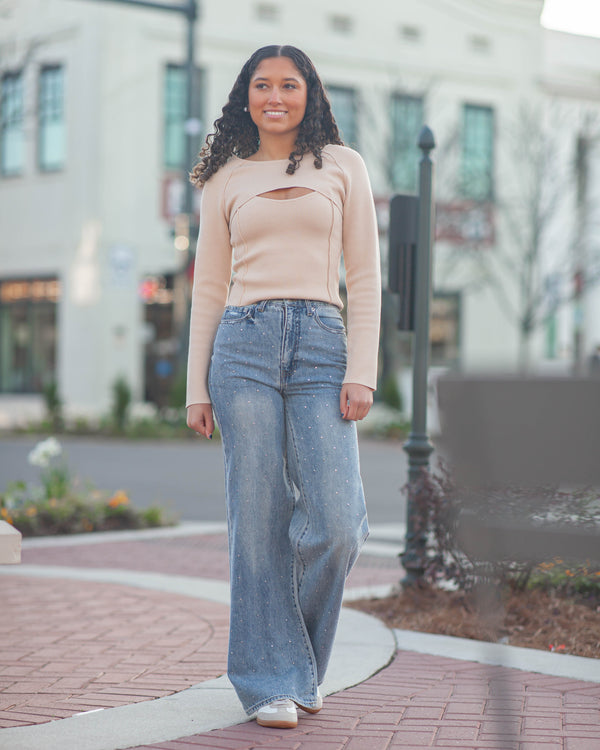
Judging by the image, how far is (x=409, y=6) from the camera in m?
26.3

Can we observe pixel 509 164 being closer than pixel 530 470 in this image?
No

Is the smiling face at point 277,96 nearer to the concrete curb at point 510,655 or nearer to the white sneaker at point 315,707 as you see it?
the white sneaker at point 315,707

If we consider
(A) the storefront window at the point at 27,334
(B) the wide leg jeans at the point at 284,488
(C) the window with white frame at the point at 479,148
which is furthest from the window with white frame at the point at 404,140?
(B) the wide leg jeans at the point at 284,488

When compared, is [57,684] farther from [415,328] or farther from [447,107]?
[447,107]

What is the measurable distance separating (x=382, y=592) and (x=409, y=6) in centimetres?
2268

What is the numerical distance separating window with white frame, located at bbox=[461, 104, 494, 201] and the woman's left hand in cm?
2204

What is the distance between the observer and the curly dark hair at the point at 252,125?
3482mm

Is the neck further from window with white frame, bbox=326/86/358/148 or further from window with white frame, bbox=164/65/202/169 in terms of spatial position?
window with white frame, bbox=326/86/358/148

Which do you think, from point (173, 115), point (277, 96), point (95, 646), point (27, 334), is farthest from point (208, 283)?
point (27, 334)

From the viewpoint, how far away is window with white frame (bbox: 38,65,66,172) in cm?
2325

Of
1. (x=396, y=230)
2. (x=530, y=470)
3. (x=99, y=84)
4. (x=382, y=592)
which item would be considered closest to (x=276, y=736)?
(x=530, y=470)

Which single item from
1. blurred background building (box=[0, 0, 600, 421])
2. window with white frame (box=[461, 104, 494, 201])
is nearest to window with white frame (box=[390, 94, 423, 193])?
blurred background building (box=[0, 0, 600, 421])

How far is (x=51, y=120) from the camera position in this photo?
23484mm

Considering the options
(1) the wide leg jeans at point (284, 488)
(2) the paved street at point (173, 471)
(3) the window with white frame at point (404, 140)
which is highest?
(3) the window with white frame at point (404, 140)
